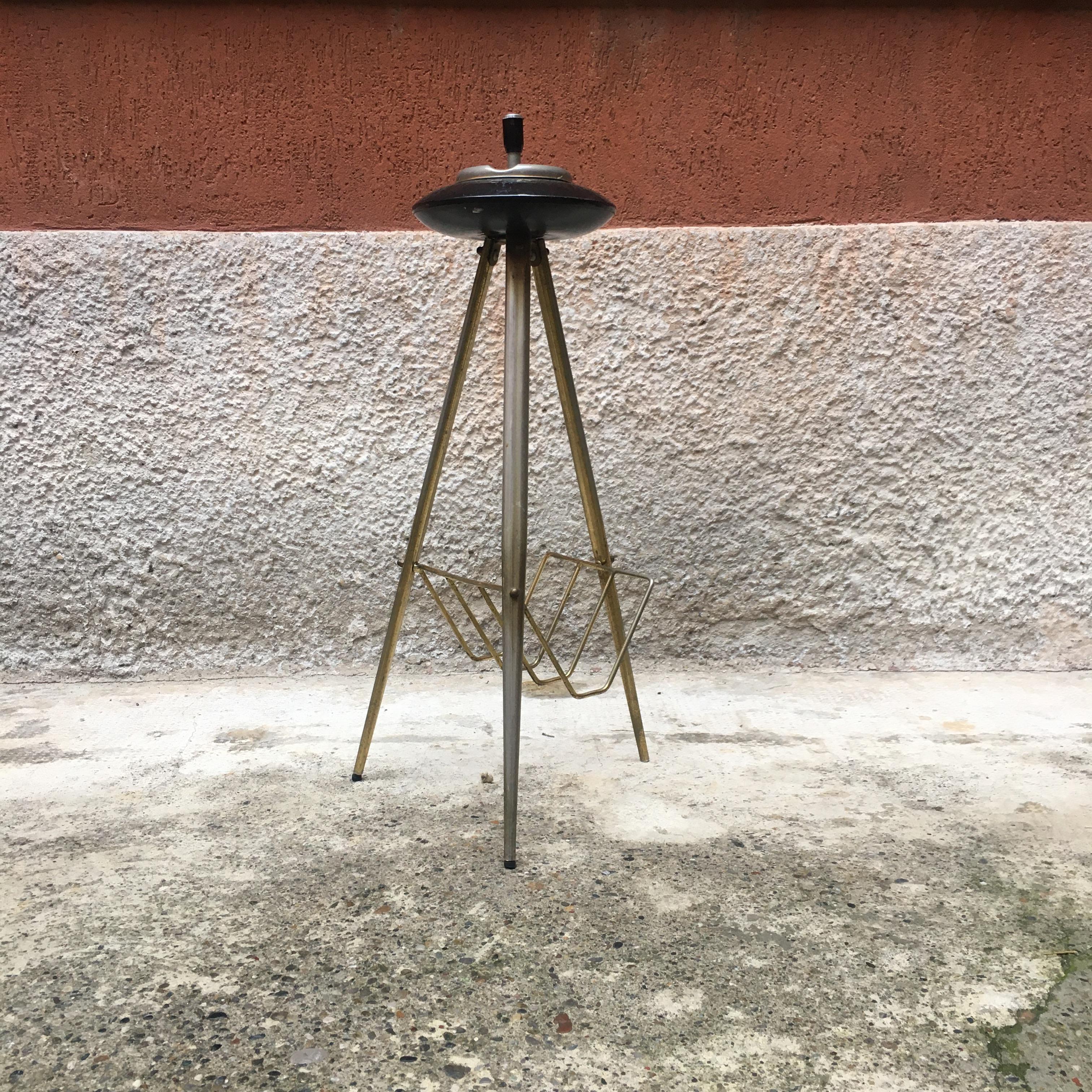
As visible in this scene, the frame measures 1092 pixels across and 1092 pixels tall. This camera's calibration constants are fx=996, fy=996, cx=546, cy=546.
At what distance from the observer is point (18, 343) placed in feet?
9.19

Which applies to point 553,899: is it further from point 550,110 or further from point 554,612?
point 550,110

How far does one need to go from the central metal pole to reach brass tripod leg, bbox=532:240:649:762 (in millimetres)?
99

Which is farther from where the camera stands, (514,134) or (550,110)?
(550,110)

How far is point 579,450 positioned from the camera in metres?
2.12

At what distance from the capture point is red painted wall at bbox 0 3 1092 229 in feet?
9.07

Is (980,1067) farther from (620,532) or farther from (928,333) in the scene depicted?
(928,333)

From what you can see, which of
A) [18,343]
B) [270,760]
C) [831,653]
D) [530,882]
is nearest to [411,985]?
[530,882]

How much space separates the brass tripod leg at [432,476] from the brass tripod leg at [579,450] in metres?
0.11

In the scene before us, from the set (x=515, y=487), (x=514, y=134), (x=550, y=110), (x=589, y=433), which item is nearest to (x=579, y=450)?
(x=515, y=487)

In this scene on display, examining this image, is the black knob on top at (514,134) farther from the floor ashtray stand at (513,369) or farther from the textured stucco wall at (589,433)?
the textured stucco wall at (589,433)

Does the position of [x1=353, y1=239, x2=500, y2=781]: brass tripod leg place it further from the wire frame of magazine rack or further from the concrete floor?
the concrete floor

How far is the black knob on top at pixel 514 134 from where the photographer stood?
1900mm

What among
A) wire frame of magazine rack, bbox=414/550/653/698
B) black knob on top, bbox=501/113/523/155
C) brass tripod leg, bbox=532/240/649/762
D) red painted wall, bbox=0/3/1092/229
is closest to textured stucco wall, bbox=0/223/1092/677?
red painted wall, bbox=0/3/1092/229

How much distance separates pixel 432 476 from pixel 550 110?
1.32 meters
